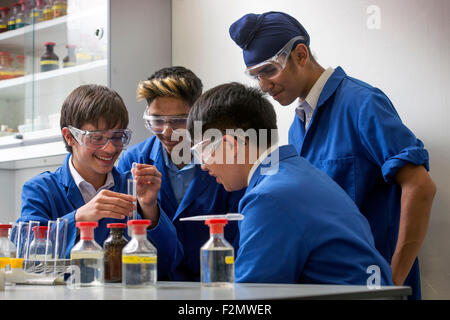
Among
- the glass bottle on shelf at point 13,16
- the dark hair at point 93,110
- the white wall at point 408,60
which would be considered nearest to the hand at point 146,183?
the dark hair at point 93,110

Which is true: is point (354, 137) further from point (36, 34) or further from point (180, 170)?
point (36, 34)

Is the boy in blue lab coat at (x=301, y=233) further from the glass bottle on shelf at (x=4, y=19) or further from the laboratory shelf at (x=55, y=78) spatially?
the glass bottle on shelf at (x=4, y=19)

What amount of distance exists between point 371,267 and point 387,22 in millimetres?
1293

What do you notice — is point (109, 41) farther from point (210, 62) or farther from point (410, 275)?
point (410, 275)

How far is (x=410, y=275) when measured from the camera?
6.31 ft

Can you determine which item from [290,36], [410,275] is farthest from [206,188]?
[410,275]

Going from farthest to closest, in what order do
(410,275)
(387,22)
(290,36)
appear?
(387,22)
(290,36)
(410,275)

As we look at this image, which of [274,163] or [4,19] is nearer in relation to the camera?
[274,163]

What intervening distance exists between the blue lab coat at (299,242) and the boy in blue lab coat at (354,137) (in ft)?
1.58

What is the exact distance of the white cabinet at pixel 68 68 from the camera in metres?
3.00

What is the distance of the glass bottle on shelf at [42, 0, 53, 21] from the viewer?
140 inches

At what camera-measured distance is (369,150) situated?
1.88 metres

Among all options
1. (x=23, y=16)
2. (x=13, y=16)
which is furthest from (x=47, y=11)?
(x=13, y=16)

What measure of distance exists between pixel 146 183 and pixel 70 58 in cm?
195
